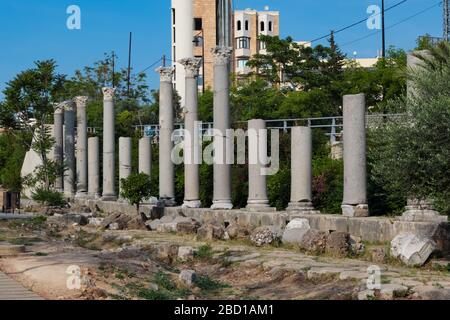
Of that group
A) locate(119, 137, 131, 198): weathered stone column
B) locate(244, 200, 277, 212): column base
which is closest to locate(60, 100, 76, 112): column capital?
locate(119, 137, 131, 198): weathered stone column

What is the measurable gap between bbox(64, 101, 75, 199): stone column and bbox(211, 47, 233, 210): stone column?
58.0 feet

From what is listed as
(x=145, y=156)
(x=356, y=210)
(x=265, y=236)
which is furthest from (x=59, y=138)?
(x=265, y=236)

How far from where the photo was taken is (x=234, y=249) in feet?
77.3

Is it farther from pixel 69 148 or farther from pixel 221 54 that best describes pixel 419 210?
pixel 69 148

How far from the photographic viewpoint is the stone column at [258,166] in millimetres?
30700

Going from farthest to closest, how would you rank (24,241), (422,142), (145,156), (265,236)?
(145,156) → (24,241) → (265,236) → (422,142)

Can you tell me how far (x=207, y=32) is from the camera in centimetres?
9775

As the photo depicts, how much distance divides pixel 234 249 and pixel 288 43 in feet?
128

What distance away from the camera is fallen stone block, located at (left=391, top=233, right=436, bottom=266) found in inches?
755

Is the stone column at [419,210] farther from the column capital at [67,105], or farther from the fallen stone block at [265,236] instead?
the column capital at [67,105]

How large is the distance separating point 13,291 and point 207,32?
278 feet

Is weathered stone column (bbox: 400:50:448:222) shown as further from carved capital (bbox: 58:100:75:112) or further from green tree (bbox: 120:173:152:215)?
carved capital (bbox: 58:100:75:112)

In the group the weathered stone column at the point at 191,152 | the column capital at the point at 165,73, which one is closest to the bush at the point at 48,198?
the column capital at the point at 165,73

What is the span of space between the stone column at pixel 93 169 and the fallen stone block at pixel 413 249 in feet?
92.4
